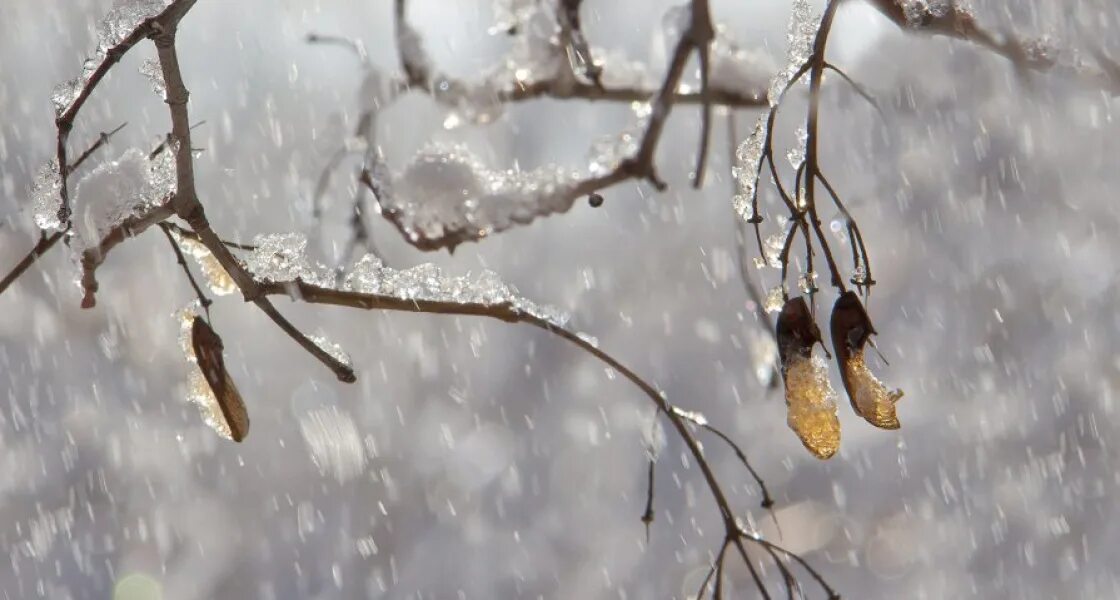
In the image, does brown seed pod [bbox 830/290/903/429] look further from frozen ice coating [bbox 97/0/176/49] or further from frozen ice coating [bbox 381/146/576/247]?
frozen ice coating [bbox 97/0/176/49]

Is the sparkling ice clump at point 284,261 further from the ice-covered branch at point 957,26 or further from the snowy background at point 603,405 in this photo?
the snowy background at point 603,405

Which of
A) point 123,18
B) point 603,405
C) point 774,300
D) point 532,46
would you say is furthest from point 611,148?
point 603,405

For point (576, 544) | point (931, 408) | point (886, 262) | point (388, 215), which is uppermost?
point (388, 215)

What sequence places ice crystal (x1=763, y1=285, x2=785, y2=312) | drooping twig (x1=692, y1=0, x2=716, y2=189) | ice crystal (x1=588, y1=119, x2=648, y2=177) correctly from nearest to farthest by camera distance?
drooping twig (x1=692, y1=0, x2=716, y2=189), ice crystal (x1=588, y1=119, x2=648, y2=177), ice crystal (x1=763, y1=285, x2=785, y2=312)

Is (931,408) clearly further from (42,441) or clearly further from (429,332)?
(42,441)

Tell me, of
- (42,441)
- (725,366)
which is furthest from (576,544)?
(42,441)

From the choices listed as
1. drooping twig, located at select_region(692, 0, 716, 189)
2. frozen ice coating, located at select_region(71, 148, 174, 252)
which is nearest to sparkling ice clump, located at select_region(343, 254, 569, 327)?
frozen ice coating, located at select_region(71, 148, 174, 252)

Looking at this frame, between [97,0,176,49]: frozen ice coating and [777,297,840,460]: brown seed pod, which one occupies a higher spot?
[97,0,176,49]: frozen ice coating
